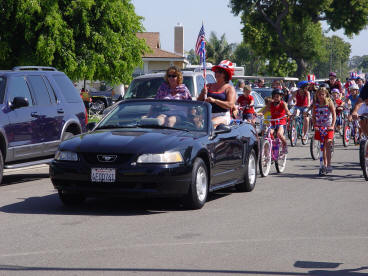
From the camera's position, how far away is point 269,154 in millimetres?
15430

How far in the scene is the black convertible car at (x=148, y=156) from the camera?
9.66 metres

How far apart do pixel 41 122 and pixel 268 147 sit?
4.45 m

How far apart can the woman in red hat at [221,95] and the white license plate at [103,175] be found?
311 centimetres

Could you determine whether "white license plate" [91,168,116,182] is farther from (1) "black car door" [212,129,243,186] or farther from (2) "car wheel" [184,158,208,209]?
(1) "black car door" [212,129,243,186]

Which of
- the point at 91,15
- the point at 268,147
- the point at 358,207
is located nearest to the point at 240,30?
the point at 91,15

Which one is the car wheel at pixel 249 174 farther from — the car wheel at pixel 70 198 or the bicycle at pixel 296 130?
the bicycle at pixel 296 130

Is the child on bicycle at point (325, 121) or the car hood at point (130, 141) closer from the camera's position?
the car hood at point (130, 141)

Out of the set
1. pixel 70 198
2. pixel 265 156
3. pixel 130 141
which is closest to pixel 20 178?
pixel 265 156

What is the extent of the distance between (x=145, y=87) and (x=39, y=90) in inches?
231

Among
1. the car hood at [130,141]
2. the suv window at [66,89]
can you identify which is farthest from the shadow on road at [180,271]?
the suv window at [66,89]

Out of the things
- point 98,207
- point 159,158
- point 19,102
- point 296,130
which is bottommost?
point 98,207

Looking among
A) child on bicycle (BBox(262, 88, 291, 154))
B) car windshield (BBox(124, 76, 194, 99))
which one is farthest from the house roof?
child on bicycle (BBox(262, 88, 291, 154))

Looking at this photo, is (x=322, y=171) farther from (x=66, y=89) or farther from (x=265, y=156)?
(x=66, y=89)

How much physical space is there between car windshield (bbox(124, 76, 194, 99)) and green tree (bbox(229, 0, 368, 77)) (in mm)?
49281
